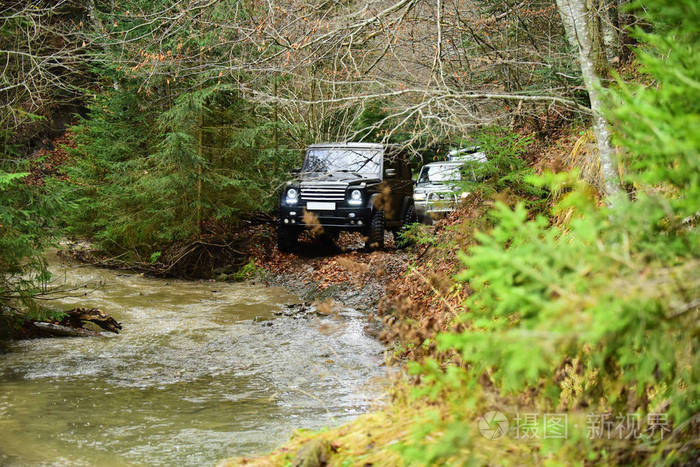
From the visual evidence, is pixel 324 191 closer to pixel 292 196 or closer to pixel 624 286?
pixel 292 196

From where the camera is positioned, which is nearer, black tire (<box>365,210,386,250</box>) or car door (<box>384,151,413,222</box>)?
black tire (<box>365,210,386,250</box>)

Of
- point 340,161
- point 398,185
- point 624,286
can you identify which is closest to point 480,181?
point 340,161

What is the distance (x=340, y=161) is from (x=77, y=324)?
6.83m

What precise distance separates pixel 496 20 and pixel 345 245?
27.2ft

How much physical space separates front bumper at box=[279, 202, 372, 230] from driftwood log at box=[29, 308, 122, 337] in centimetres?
525

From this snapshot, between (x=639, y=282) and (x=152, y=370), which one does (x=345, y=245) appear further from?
(x=639, y=282)

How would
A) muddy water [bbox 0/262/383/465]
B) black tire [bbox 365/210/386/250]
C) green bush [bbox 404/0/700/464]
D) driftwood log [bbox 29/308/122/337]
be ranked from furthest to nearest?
black tire [bbox 365/210/386/250]
driftwood log [bbox 29/308/122/337]
muddy water [bbox 0/262/383/465]
green bush [bbox 404/0/700/464]

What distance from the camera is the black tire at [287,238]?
563 inches

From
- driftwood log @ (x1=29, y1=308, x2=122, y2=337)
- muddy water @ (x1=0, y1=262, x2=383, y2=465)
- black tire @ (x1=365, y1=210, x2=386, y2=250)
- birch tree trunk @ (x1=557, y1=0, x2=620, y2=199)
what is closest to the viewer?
muddy water @ (x1=0, y1=262, x2=383, y2=465)

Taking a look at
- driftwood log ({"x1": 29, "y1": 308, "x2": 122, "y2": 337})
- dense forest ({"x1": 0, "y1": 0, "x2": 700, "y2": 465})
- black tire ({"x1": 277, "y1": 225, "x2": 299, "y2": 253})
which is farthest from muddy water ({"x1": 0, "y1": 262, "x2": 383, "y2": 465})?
black tire ({"x1": 277, "y1": 225, "x2": 299, "y2": 253})

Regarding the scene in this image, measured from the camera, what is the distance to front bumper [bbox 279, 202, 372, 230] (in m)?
13.2

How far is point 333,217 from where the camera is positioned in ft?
43.8

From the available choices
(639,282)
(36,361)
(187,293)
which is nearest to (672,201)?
(639,282)

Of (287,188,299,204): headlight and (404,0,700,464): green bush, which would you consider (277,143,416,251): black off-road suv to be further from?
(404,0,700,464): green bush
